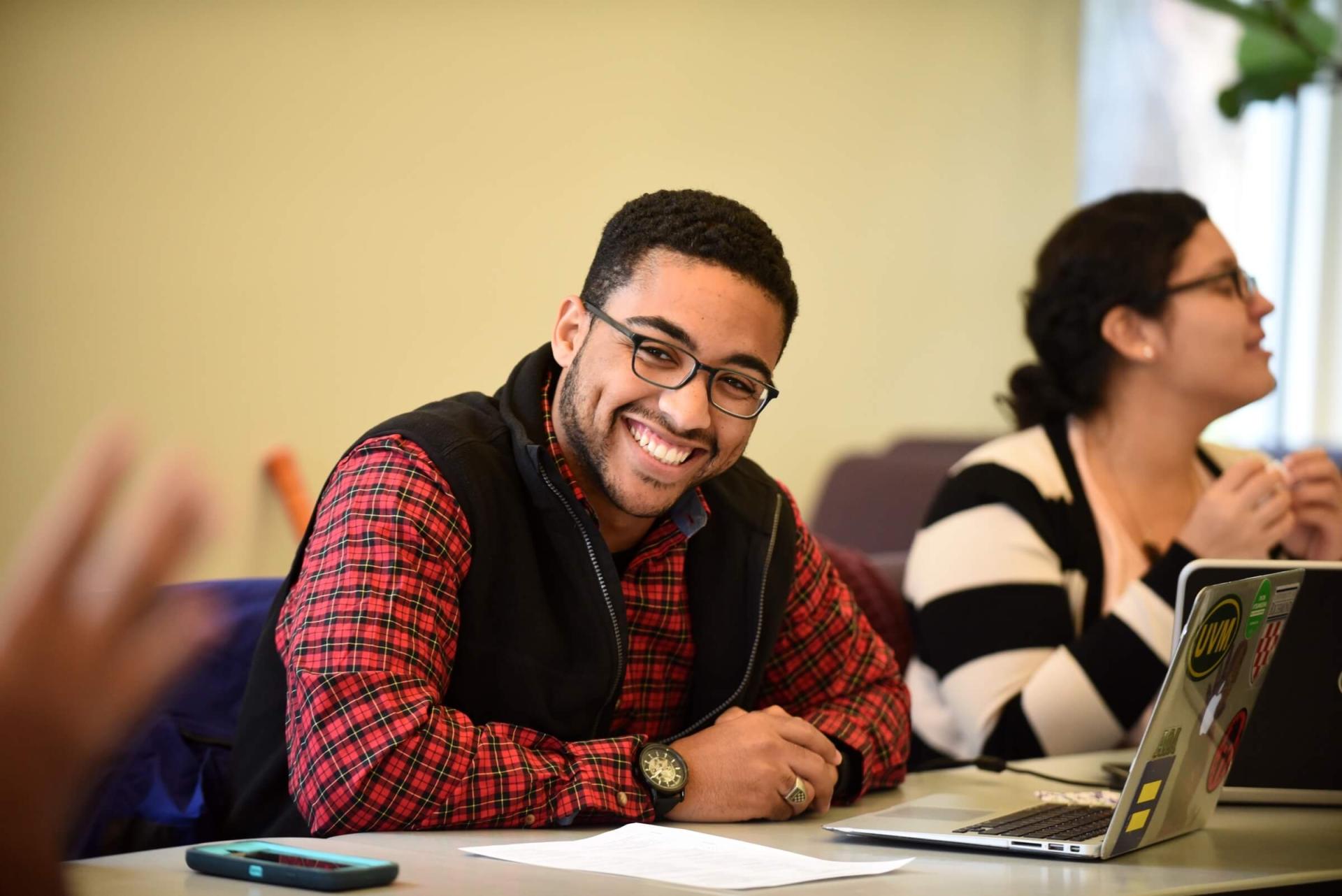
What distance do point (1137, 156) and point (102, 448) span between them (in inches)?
172

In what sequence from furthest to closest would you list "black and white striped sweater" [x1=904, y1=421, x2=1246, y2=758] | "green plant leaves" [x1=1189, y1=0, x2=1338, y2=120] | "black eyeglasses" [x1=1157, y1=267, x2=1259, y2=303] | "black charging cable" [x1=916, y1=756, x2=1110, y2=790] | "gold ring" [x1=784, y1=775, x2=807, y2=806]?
"green plant leaves" [x1=1189, y1=0, x2=1338, y2=120] < "black eyeglasses" [x1=1157, y1=267, x2=1259, y2=303] < "black and white striped sweater" [x1=904, y1=421, x2=1246, y2=758] < "black charging cable" [x1=916, y1=756, x2=1110, y2=790] < "gold ring" [x1=784, y1=775, x2=807, y2=806]

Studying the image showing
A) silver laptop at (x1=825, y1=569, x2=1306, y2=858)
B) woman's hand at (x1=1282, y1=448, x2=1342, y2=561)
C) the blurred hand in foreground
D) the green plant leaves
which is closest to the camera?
the blurred hand in foreground

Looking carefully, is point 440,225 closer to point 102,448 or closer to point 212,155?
point 212,155

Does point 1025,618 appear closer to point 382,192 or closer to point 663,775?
point 663,775

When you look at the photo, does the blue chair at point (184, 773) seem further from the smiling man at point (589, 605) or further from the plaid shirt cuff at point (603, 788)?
the plaid shirt cuff at point (603, 788)

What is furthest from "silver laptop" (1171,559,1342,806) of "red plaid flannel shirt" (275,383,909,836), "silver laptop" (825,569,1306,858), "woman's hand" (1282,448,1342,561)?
"woman's hand" (1282,448,1342,561)

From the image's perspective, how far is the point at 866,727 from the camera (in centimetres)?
164

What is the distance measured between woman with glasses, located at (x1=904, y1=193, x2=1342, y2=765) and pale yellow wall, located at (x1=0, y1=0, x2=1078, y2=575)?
0.96 meters

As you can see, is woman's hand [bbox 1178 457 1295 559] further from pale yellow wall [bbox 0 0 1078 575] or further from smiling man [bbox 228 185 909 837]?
pale yellow wall [bbox 0 0 1078 575]

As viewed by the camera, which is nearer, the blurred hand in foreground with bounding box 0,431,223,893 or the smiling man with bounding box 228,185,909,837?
the blurred hand in foreground with bounding box 0,431,223,893

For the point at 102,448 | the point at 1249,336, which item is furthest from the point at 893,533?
the point at 102,448

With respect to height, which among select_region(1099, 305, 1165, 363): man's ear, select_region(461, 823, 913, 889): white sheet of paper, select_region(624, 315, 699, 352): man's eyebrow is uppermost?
select_region(1099, 305, 1165, 363): man's ear

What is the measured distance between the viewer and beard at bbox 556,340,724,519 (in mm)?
1511

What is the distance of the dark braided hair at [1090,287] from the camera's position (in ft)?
7.56
